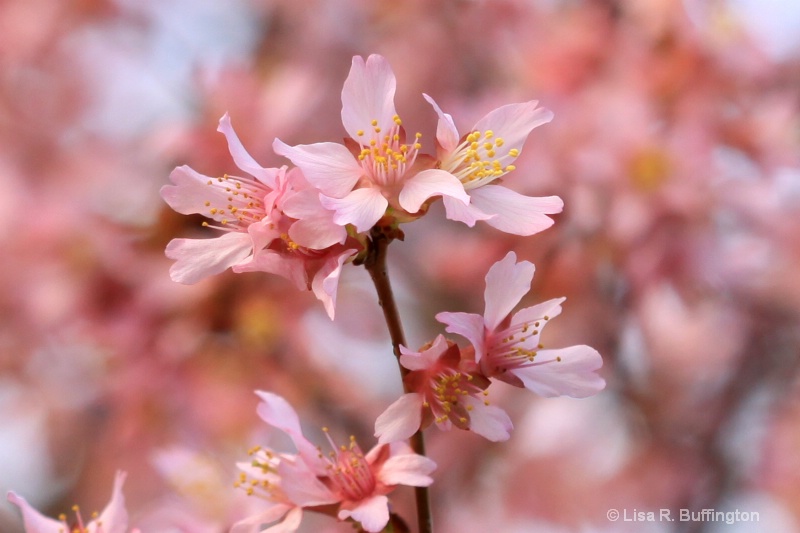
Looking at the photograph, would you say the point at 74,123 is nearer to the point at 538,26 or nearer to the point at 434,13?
the point at 434,13

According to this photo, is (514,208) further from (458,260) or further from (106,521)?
(458,260)

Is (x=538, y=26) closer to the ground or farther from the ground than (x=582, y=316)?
farther from the ground

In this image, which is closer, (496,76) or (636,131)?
(636,131)

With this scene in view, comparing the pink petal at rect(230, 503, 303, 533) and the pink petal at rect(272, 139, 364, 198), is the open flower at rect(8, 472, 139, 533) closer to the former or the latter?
the pink petal at rect(230, 503, 303, 533)

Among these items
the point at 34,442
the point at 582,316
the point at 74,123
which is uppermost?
the point at 74,123

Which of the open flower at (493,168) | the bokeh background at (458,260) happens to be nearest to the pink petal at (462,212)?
the open flower at (493,168)

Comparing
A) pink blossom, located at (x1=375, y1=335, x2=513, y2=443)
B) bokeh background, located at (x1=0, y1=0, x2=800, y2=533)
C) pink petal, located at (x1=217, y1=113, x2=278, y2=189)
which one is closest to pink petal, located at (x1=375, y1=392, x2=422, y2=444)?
pink blossom, located at (x1=375, y1=335, x2=513, y2=443)

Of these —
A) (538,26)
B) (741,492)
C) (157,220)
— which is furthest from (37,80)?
(741,492)
